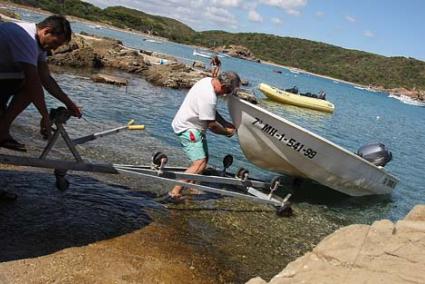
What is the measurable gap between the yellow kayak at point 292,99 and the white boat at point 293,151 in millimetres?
28521

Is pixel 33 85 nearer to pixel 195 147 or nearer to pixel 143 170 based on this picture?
pixel 143 170

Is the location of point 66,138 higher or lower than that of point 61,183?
higher

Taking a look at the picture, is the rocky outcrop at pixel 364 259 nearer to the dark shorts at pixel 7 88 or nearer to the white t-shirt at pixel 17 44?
the white t-shirt at pixel 17 44

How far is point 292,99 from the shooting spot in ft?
132

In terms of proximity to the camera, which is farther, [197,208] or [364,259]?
[197,208]

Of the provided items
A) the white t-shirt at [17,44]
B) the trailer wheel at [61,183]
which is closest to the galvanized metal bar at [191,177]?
the trailer wheel at [61,183]

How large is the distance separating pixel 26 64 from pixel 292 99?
118 feet

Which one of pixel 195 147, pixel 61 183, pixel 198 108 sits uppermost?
pixel 198 108

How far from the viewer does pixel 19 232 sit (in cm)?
597

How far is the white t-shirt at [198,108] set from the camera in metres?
8.03

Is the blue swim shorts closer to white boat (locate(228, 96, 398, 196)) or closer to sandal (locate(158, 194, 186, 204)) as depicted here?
sandal (locate(158, 194, 186, 204))

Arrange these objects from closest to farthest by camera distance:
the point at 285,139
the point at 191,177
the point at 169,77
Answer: the point at 191,177 → the point at 285,139 → the point at 169,77

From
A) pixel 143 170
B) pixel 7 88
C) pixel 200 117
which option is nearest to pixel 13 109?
pixel 7 88

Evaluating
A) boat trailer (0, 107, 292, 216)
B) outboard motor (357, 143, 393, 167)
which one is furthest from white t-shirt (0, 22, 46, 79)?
outboard motor (357, 143, 393, 167)
